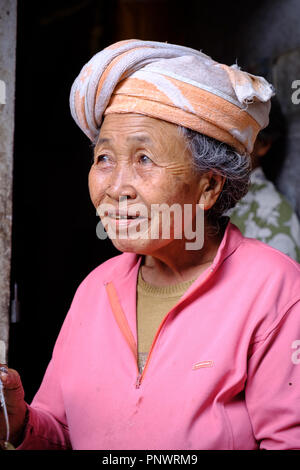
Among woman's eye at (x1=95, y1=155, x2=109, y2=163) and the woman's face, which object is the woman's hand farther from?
woman's eye at (x1=95, y1=155, x2=109, y2=163)

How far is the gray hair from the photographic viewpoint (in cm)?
185

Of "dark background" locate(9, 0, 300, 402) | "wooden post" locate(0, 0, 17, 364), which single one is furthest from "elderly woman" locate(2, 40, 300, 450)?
"dark background" locate(9, 0, 300, 402)

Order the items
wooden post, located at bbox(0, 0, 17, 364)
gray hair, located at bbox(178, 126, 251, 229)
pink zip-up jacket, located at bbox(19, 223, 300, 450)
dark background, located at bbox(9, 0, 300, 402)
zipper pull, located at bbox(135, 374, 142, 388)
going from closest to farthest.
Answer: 1. pink zip-up jacket, located at bbox(19, 223, 300, 450)
2. zipper pull, located at bbox(135, 374, 142, 388)
3. gray hair, located at bbox(178, 126, 251, 229)
4. wooden post, located at bbox(0, 0, 17, 364)
5. dark background, located at bbox(9, 0, 300, 402)

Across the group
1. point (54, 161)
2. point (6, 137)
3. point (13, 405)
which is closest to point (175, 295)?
point (13, 405)

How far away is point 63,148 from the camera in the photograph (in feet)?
12.7

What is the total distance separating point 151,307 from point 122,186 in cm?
45

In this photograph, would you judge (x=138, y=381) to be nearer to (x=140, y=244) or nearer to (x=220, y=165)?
(x=140, y=244)

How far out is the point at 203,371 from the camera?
1666 millimetres

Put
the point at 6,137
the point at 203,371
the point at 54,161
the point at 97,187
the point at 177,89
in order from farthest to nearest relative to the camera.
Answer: the point at 54,161 → the point at 6,137 → the point at 97,187 → the point at 177,89 → the point at 203,371

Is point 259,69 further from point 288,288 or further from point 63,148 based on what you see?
point 288,288

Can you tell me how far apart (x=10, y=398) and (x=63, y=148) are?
237 centimetres

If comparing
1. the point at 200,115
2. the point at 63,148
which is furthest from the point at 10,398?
the point at 63,148

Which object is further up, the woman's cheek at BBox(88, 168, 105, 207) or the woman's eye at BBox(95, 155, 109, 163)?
the woman's eye at BBox(95, 155, 109, 163)

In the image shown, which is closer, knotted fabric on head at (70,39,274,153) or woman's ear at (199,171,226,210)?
knotted fabric on head at (70,39,274,153)
